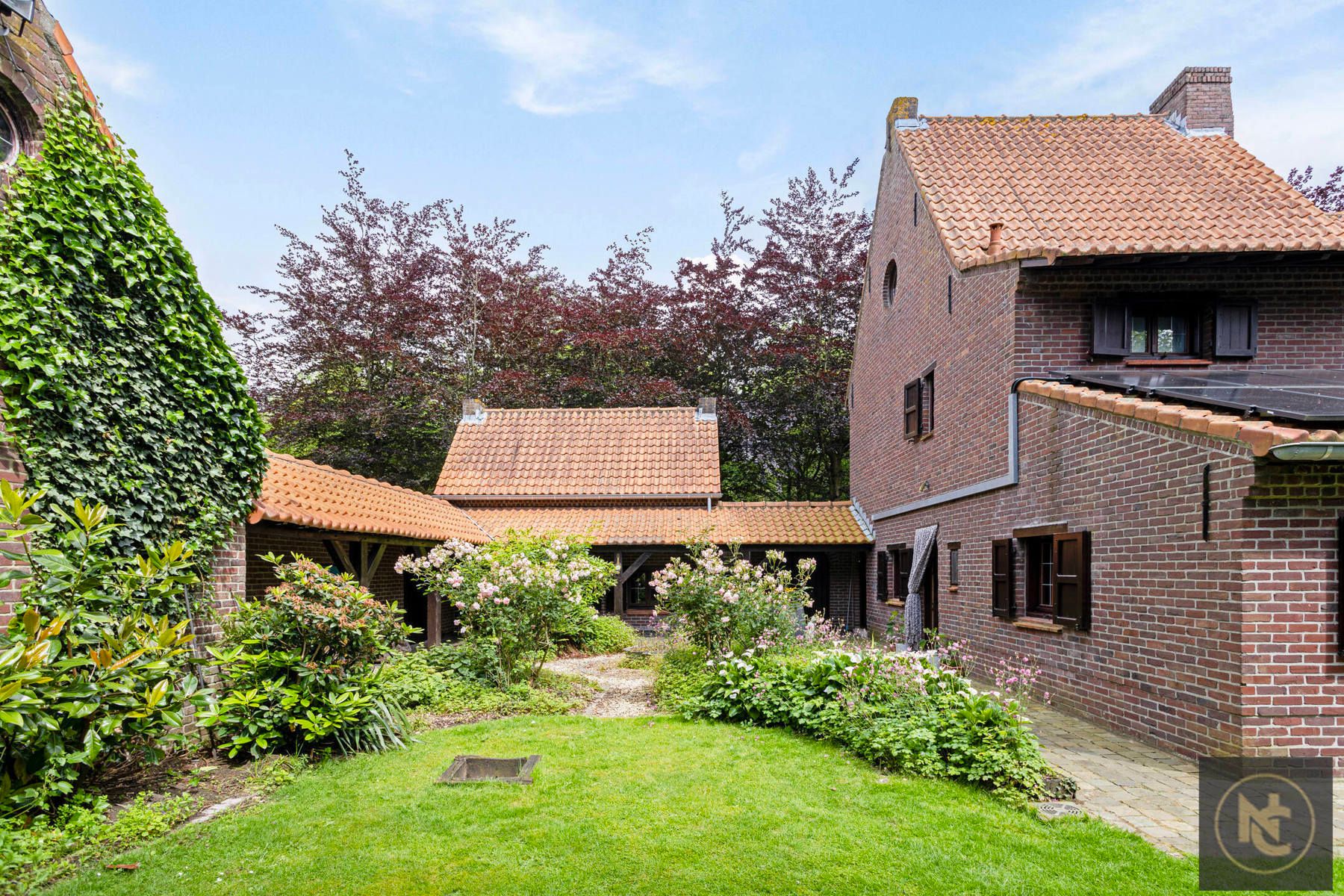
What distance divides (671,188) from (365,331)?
36.9ft

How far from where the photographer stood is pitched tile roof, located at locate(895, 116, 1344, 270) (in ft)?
29.4

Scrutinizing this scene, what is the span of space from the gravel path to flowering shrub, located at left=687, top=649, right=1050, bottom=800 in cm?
90

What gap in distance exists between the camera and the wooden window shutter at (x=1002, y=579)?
918 cm

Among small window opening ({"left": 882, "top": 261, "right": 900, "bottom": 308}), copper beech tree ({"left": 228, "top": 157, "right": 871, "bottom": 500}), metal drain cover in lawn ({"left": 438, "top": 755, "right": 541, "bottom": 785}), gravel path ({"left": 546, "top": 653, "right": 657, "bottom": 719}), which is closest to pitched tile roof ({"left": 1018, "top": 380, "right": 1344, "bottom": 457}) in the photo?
gravel path ({"left": 546, "top": 653, "right": 657, "bottom": 719})

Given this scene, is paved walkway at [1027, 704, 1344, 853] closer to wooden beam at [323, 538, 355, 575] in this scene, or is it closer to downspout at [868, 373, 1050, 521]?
downspout at [868, 373, 1050, 521]

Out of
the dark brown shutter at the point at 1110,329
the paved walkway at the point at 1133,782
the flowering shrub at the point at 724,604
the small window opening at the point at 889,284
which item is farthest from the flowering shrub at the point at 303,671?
the small window opening at the point at 889,284

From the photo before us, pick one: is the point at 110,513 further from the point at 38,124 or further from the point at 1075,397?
the point at 1075,397

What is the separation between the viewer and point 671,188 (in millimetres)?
25562

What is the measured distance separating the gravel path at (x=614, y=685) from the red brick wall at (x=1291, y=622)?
5.47m

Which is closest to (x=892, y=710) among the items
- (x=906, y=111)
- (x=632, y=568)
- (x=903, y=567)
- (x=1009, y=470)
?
(x=1009, y=470)

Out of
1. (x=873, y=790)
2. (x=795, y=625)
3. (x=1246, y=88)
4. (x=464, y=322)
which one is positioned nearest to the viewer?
(x=873, y=790)

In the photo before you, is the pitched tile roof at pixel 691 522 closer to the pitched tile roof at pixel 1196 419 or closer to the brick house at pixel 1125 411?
the brick house at pixel 1125 411

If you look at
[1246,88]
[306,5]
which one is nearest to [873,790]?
[306,5]

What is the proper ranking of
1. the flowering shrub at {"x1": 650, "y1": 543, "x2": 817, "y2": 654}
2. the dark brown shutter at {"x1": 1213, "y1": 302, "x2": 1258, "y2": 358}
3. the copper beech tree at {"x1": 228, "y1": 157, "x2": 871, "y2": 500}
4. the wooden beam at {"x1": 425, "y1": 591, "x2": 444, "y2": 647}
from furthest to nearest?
1. the copper beech tree at {"x1": 228, "y1": 157, "x2": 871, "y2": 500}
2. the wooden beam at {"x1": 425, "y1": 591, "x2": 444, "y2": 647}
3. the flowering shrub at {"x1": 650, "y1": 543, "x2": 817, "y2": 654}
4. the dark brown shutter at {"x1": 1213, "y1": 302, "x2": 1258, "y2": 358}
